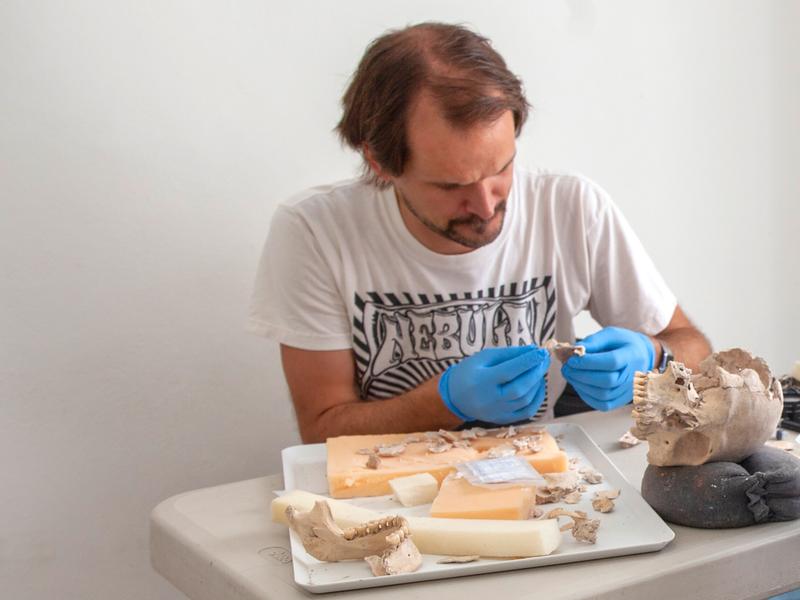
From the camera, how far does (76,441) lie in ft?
6.30

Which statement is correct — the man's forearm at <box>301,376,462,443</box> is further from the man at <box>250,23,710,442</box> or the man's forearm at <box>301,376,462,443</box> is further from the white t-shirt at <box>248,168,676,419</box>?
the white t-shirt at <box>248,168,676,419</box>

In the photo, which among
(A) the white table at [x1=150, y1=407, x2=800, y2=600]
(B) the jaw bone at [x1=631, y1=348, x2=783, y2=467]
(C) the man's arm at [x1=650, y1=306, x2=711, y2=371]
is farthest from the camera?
(C) the man's arm at [x1=650, y1=306, x2=711, y2=371]

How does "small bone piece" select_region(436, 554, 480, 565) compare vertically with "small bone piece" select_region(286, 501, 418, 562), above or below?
below

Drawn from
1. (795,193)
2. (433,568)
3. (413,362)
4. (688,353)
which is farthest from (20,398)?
(795,193)

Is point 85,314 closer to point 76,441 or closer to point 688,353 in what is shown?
point 76,441

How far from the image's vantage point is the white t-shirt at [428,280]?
69.6 inches

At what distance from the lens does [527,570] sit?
1065 mm

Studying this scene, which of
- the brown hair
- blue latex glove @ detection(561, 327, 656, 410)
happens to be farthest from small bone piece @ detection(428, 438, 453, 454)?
the brown hair

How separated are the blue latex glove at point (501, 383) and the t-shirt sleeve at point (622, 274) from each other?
424mm

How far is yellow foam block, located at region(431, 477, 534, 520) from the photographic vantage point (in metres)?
1.16

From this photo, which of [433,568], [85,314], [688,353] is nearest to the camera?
[433,568]

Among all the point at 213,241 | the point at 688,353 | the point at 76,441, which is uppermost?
the point at 213,241

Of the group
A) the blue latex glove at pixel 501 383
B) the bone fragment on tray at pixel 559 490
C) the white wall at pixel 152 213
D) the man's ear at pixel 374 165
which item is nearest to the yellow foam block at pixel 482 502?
the bone fragment on tray at pixel 559 490

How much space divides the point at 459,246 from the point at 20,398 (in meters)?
0.84
